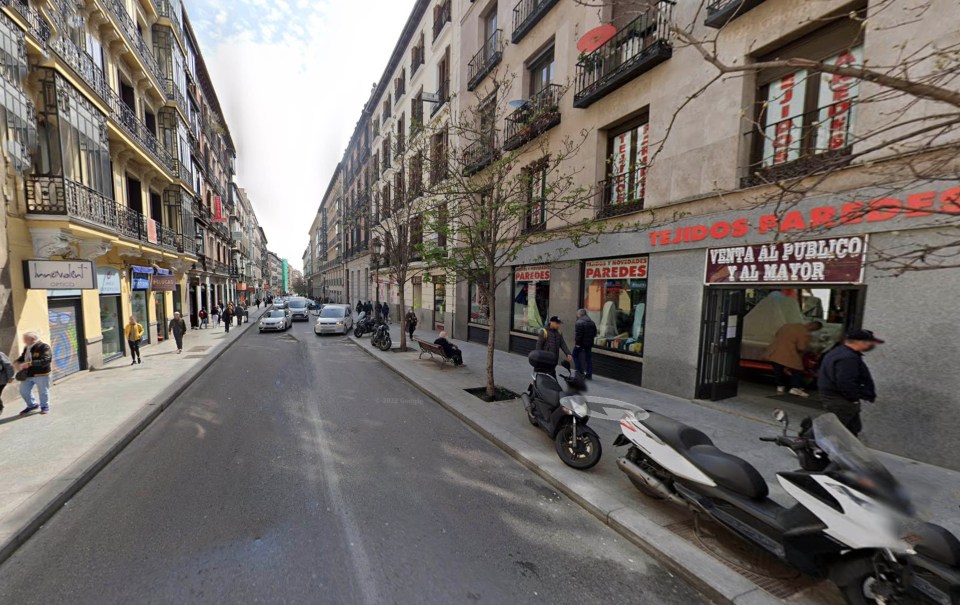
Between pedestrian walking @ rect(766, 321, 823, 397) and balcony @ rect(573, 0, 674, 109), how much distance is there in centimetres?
641

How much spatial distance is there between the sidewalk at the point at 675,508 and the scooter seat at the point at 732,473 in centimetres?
62

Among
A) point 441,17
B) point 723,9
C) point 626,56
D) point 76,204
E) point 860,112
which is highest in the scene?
point 441,17

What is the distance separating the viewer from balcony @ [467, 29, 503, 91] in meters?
13.3

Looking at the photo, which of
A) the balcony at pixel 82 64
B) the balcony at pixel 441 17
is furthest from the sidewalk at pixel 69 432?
the balcony at pixel 441 17

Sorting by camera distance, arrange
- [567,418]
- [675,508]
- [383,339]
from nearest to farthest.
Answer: [675,508] → [567,418] → [383,339]

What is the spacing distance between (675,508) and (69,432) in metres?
8.45

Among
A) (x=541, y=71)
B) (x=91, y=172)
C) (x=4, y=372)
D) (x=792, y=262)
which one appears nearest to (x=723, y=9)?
(x=792, y=262)

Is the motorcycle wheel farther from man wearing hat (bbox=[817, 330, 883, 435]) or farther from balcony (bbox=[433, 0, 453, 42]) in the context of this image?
balcony (bbox=[433, 0, 453, 42])

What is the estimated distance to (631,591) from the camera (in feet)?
9.60

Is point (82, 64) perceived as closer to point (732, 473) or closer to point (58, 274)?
point (58, 274)

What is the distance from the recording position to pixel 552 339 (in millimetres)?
7336

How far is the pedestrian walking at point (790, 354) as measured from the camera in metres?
8.12

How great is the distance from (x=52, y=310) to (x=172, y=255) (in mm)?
8460

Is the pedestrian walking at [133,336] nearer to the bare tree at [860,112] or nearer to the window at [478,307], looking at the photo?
the window at [478,307]
